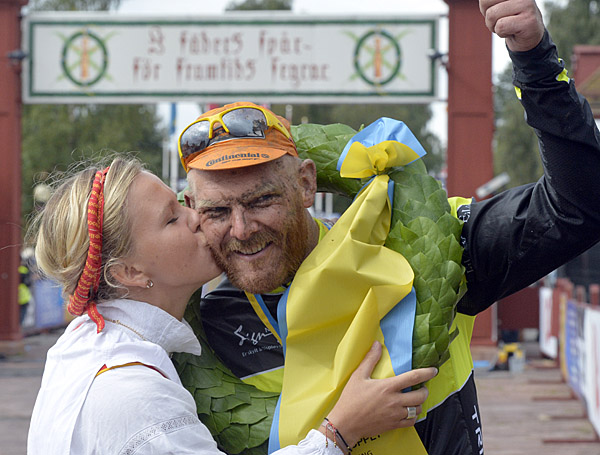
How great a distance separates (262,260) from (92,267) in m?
0.49

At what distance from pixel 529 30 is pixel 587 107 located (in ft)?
1.01

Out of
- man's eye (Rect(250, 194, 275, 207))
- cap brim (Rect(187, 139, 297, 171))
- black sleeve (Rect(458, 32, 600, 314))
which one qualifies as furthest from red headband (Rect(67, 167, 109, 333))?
black sleeve (Rect(458, 32, 600, 314))

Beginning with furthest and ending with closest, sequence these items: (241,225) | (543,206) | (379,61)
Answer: (379,61) < (241,225) < (543,206)

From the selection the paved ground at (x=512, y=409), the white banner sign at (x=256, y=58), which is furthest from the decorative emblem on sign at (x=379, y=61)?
the paved ground at (x=512, y=409)

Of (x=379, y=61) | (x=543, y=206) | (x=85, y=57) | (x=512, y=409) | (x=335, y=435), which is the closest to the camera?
(x=335, y=435)

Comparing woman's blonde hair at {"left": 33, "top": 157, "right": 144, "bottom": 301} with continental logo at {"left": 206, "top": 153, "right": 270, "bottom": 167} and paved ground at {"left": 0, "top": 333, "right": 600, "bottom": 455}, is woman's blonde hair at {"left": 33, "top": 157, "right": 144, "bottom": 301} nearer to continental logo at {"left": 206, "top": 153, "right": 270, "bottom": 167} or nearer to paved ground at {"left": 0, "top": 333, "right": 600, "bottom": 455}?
continental logo at {"left": 206, "top": 153, "right": 270, "bottom": 167}

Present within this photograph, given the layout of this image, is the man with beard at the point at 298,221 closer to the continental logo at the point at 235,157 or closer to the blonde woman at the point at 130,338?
the continental logo at the point at 235,157

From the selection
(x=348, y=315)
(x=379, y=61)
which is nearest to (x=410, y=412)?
(x=348, y=315)

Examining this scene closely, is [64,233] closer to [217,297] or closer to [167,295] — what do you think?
[167,295]

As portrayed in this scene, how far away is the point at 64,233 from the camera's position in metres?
2.16

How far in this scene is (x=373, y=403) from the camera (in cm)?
202

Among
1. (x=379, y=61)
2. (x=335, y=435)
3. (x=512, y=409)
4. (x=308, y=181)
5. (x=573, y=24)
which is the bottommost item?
(x=512, y=409)

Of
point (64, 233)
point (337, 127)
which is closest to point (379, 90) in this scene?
point (337, 127)

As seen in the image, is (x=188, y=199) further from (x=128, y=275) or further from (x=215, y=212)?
(x=128, y=275)
